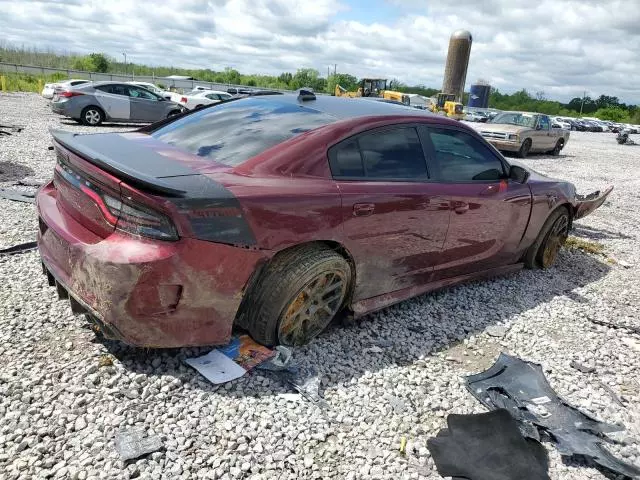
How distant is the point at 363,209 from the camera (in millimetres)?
3117

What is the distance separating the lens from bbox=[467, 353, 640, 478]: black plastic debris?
101 inches

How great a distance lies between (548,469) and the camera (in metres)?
2.45

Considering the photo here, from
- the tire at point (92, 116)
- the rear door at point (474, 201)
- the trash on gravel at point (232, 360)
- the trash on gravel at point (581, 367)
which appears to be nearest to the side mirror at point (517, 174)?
the rear door at point (474, 201)

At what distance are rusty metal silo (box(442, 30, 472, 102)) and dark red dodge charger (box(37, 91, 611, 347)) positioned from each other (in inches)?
1037

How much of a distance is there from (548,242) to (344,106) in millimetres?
2765

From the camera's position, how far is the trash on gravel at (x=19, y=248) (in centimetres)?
413

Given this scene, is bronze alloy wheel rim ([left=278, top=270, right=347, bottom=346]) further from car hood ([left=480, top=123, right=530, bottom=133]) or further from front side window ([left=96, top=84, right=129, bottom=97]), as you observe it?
front side window ([left=96, top=84, right=129, bottom=97])

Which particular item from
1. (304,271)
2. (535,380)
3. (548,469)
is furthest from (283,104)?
(548,469)

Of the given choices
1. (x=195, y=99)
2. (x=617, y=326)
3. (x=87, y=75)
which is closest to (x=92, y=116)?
(x=195, y=99)

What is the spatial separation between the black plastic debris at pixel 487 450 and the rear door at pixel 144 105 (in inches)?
617

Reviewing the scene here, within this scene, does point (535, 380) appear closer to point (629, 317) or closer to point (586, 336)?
point (586, 336)

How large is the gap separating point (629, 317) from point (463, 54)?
27.0m

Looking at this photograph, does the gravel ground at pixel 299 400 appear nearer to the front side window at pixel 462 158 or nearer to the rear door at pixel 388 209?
the rear door at pixel 388 209

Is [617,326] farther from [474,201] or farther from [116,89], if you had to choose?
[116,89]
